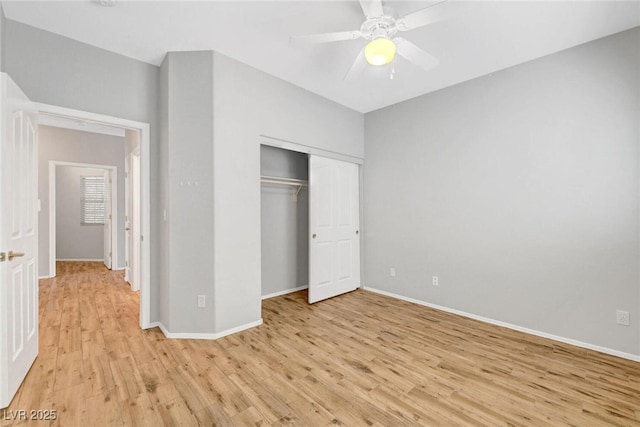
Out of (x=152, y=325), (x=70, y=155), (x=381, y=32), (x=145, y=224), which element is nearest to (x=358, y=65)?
(x=381, y=32)

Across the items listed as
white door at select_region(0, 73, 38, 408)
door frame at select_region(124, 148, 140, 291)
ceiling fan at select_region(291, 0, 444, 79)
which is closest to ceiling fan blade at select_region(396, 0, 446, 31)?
ceiling fan at select_region(291, 0, 444, 79)

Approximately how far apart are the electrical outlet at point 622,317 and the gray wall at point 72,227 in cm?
910

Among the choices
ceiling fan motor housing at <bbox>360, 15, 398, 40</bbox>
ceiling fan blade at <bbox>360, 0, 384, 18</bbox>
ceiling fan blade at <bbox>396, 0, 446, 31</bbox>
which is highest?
ceiling fan blade at <bbox>360, 0, 384, 18</bbox>

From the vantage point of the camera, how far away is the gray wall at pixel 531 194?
2.50 m

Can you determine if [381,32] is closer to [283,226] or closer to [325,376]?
[325,376]

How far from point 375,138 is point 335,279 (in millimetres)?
2231

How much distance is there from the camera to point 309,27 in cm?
240

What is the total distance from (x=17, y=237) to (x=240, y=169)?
69.0 inches

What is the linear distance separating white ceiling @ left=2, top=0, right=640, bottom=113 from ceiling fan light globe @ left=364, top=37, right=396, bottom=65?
0.26 m

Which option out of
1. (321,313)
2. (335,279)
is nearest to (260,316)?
(321,313)

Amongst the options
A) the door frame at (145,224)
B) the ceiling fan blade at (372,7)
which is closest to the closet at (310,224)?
the door frame at (145,224)

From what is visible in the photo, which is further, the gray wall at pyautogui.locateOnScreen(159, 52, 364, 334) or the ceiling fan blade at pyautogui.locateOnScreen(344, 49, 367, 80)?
the gray wall at pyautogui.locateOnScreen(159, 52, 364, 334)

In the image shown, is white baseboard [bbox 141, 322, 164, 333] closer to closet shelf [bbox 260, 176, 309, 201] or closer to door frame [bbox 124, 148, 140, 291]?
door frame [bbox 124, 148, 140, 291]

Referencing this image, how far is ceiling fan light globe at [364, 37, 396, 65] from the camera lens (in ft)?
6.26
